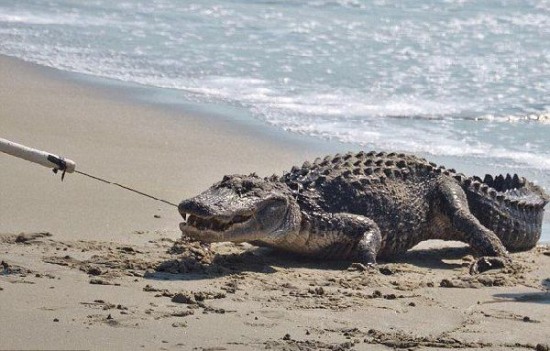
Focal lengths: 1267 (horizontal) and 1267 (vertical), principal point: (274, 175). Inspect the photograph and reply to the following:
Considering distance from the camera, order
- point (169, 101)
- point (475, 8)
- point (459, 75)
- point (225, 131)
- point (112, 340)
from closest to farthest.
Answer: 1. point (112, 340)
2. point (225, 131)
3. point (169, 101)
4. point (459, 75)
5. point (475, 8)

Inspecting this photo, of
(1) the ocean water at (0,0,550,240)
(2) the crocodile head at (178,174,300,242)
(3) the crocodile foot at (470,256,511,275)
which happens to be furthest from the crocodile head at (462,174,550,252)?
(2) the crocodile head at (178,174,300,242)

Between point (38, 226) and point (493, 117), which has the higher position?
point (493, 117)

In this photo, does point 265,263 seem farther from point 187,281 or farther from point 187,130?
point 187,130

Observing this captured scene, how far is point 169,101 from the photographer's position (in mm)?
13242

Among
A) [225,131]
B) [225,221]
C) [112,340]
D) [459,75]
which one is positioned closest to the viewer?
[112,340]

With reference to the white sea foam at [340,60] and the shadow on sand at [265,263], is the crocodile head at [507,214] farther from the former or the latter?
the white sea foam at [340,60]

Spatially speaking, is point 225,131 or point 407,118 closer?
point 225,131

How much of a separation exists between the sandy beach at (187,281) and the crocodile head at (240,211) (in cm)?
18

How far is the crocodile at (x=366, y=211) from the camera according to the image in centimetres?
789

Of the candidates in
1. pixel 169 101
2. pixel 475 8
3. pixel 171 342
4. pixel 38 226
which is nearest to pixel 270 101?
pixel 169 101

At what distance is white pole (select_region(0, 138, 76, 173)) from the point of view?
7102 millimetres

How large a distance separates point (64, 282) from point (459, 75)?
32.2ft

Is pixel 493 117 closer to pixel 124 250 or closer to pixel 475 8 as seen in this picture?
pixel 124 250

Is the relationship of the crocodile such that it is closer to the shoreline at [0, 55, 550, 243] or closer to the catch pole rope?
the shoreline at [0, 55, 550, 243]
